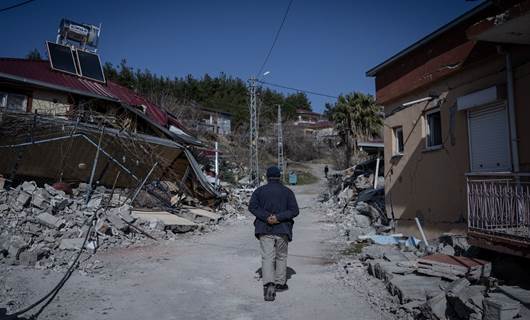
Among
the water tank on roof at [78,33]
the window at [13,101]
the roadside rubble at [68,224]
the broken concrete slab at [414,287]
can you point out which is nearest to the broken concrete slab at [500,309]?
the broken concrete slab at [414,287]

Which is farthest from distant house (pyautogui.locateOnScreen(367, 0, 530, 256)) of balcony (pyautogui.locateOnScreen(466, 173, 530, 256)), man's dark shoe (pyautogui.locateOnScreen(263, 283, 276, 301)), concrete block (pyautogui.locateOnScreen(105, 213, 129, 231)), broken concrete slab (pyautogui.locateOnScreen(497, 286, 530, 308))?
concrete block (pyautogui.locateOnScreen(105, 213, 129, 231))

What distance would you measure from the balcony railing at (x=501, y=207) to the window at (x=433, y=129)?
264 centimetres

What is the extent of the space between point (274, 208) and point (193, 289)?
1894 millimetres

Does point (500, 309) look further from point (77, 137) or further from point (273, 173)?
point (77, 137)

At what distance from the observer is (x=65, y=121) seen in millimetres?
12695

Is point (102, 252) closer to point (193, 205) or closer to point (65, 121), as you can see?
point (65, 121)

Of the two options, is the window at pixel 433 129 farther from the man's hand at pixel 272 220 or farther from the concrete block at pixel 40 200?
the concrete block at pixel 40 200

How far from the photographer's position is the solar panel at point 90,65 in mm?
20531

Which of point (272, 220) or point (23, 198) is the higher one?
point (23, 198)

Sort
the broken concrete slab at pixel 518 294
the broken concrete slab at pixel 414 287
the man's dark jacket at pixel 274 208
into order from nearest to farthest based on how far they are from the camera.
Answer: the broken concrete slab at pixel 518 294, the broken concrete slab at pixel 414 287, the man's dark jacket at pixel 274 208

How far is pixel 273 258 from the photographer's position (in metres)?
5.74

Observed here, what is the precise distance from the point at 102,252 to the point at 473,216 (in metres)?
7.86

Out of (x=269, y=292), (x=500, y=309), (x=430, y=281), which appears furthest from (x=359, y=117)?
(x=500, y=309)

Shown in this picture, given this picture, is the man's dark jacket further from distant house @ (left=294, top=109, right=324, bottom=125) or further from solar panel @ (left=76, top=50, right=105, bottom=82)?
distant house @ (left=294, top=109, right=324, bottom=125)
